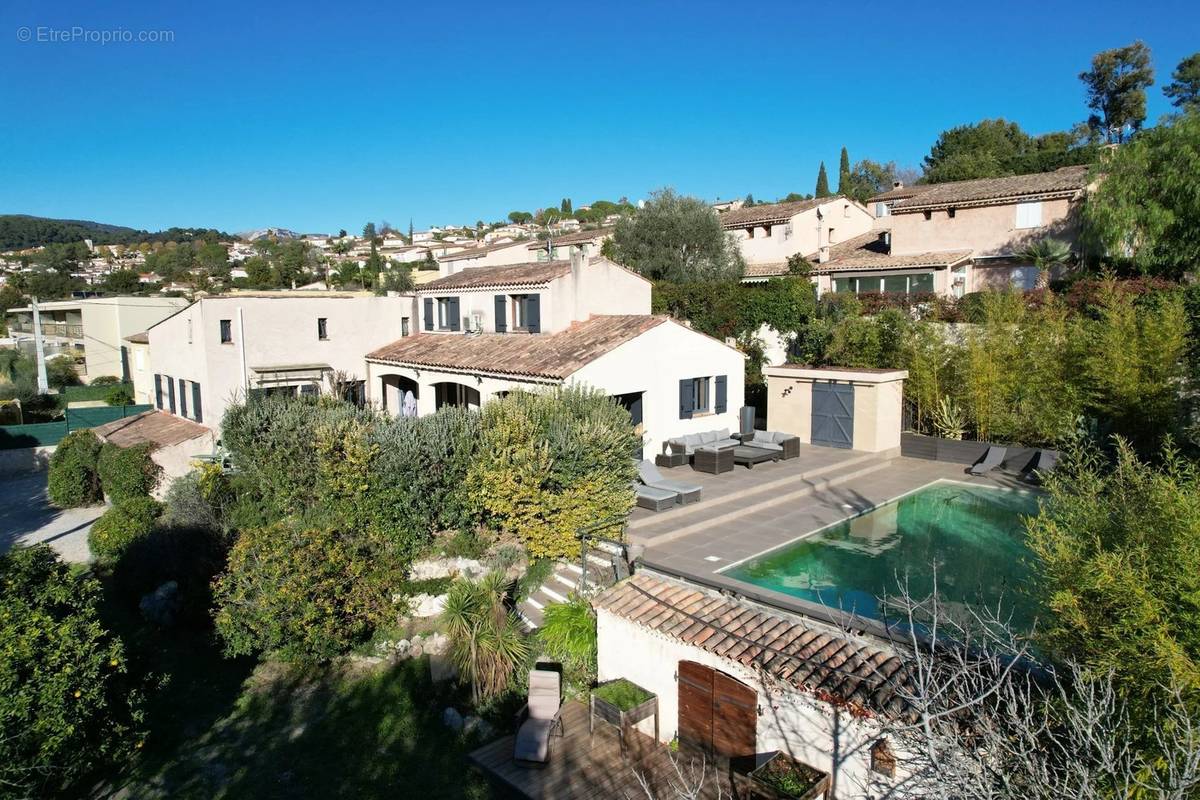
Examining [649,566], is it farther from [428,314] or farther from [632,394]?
[428,314]

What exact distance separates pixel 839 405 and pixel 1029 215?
16.7m

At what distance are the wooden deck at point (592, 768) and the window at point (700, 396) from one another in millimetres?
12625

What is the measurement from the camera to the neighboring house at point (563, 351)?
66.6ft

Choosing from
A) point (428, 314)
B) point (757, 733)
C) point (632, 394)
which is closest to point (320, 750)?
point (757, 733)

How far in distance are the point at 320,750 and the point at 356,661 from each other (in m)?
Answer: 2.56

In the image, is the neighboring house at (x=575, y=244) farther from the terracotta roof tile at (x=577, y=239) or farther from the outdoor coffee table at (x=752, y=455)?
the outdoor coffee table at (x=752, y=455)

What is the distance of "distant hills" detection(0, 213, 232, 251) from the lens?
436 ft

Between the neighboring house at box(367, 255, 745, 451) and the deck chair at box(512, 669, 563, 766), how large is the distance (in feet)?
28.5

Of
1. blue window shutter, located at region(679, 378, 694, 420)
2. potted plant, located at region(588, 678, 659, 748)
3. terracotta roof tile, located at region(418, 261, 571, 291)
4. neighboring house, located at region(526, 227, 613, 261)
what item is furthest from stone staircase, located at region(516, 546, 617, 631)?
neighboring house, located at region(526, 227, 613, 261)

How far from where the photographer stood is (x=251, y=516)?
17.7 metres

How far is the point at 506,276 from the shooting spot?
25.1 metres

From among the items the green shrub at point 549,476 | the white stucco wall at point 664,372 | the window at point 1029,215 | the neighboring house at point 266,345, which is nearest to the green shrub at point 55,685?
the green shrub at point 549,476

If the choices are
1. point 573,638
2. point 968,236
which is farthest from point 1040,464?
point 968,236

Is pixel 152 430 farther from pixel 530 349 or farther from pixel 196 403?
pixel 530 349
